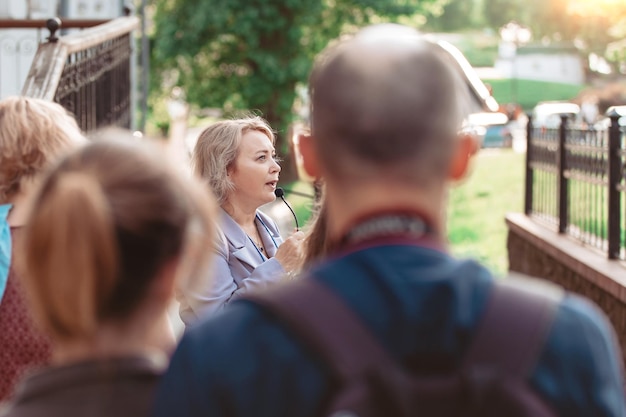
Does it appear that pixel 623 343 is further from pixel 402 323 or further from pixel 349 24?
pixel 349 24

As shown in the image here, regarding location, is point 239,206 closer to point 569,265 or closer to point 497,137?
point 569,265

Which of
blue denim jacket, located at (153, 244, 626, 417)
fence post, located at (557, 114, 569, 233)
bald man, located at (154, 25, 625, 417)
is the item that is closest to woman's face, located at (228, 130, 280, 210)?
bald man, located at (154, 25, 625, 417)

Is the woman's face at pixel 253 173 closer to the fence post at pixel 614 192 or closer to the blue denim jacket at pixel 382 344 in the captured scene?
the blue denim jacket at pixel 382 344

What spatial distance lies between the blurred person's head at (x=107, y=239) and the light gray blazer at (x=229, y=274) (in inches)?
85.9

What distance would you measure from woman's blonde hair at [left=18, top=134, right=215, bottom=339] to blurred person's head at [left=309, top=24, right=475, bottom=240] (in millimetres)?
282

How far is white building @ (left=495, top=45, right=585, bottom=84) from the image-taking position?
92312 millimetres

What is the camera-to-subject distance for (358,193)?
1.86 meters

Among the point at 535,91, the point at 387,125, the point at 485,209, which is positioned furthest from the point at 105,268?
the point at 535,91

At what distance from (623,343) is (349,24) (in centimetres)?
1766

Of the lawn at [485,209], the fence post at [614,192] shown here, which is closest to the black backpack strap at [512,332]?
the fence post at [614,192]

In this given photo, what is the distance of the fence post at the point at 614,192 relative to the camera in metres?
9.43

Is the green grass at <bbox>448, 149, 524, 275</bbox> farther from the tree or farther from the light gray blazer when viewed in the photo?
the light gray blazer

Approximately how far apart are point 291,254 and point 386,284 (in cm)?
244

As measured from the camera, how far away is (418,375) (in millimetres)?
1727
